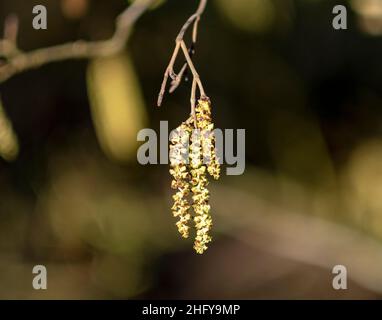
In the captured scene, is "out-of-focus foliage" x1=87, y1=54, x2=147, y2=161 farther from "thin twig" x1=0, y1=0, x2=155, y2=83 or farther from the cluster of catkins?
the cluster of catkins

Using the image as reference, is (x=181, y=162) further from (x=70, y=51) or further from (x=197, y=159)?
(x=70, y=51)

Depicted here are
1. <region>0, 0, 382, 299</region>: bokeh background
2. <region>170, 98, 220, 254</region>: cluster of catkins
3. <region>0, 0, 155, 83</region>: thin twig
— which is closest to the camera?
<region>170, 98, 220, 254</region>: cluster of catkins

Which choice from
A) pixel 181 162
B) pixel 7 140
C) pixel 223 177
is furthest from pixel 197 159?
pixel 7 140

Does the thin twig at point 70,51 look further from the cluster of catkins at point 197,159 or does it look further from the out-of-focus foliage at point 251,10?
the cluster of catkins at point 197,159

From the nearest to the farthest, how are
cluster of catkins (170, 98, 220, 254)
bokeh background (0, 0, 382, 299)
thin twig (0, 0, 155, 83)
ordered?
cluster of catkins (170, 98, 220, 254) < thin twig (0, 0, 155, 83) < bokeh background (0, 0, 382, 299)

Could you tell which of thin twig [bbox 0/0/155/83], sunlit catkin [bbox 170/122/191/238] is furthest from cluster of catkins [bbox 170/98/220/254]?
thin twig [bbox 0/0/155/83]

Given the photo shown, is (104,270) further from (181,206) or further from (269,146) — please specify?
(181,206)

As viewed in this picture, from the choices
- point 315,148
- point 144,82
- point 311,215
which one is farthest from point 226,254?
point 144,82

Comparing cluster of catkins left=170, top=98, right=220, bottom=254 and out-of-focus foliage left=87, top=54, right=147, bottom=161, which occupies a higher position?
out-of-focus foliage left=87, top=54, right=147, bottom=161
